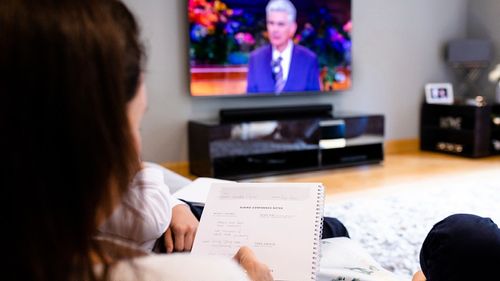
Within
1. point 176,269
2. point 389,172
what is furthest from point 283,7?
point 176,269

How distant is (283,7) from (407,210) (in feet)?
6.73

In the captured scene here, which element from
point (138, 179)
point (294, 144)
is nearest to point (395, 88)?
point (294, 144)

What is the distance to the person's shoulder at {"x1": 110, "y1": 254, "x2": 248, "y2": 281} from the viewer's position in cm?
53

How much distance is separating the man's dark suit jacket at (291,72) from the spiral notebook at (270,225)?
3019 millimetres

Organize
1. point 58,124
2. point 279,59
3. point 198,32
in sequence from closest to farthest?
point 58,124, point 198,32, point 279,59

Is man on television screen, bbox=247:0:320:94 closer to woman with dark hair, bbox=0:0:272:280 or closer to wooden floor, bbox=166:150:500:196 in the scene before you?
wooden floor, bbox=166:150:500:196

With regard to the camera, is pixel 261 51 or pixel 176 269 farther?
pixel 261 51

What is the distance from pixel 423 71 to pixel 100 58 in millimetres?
5020

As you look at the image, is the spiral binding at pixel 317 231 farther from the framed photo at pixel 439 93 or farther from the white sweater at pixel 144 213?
the framed photo at pixel 439 93

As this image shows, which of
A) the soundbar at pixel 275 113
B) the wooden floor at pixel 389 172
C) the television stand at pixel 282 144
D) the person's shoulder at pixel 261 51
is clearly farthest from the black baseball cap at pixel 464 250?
the person's shoulder at pixel 261 51

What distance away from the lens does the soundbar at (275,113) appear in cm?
396

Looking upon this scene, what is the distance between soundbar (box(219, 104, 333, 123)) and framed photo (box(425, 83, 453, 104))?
1267 mm

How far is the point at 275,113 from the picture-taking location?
4.11 metres

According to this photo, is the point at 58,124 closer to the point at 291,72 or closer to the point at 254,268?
the point at 254,268
